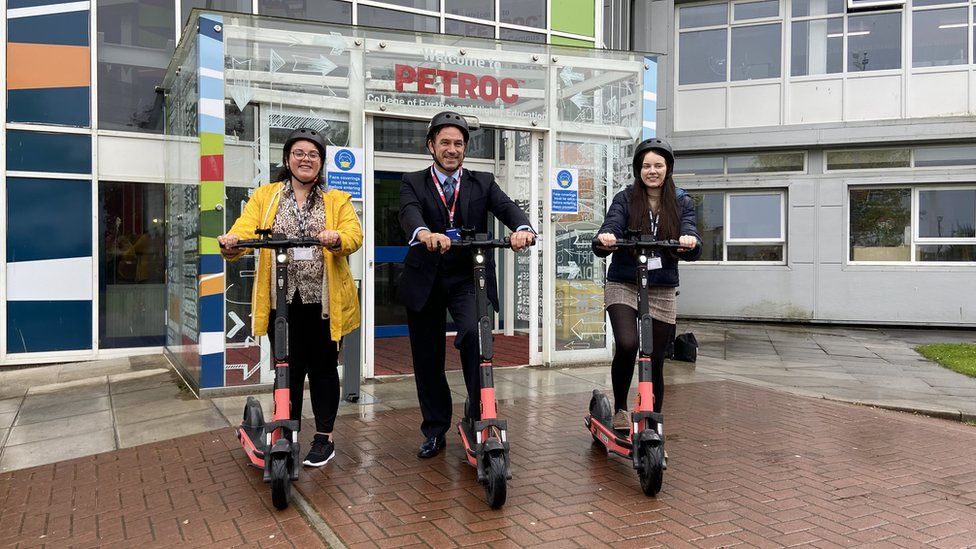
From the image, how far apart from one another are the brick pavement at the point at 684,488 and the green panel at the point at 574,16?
676 cm

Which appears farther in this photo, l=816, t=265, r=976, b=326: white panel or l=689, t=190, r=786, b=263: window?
l=689, t=190, r=786, b=263: window

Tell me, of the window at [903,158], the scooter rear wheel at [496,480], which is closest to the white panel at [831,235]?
the window at [903,158]

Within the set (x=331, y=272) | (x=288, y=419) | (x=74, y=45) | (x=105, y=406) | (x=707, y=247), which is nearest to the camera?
(x=288, y=419)

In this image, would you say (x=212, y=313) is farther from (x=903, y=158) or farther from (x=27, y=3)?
(x=903, y=158)

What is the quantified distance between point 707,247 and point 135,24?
11.1m

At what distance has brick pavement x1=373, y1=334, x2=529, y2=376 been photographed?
7.88 meters

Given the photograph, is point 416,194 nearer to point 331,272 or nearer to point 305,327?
point 331,272

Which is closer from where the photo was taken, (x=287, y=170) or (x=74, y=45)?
(x=287, y=170)

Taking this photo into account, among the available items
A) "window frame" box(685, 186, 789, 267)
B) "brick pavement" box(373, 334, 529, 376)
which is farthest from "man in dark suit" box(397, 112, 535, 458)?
"window frame" box(685, 186, 789, 267)

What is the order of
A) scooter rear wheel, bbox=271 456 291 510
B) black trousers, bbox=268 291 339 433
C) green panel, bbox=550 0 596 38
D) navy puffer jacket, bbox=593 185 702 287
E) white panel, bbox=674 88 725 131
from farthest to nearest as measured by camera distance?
white panel, bbox=674 88 725 131
green panel, bbox=550 0 596 38
navy puffer jacket, bbox=593 185 702 287
black trousers, bbox=268 291 339 433
scooter rear wheel, bbox=271 456 291 510

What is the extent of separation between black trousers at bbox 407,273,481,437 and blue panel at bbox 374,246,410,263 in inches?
233

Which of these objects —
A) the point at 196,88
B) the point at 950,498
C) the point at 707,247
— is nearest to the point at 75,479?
the point at 196,88

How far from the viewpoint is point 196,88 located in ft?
20.3

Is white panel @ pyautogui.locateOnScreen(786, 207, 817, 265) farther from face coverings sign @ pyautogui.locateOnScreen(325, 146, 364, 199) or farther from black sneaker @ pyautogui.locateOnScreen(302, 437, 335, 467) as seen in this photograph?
black sneaker @ pyautogui.locateOnScreen(302, 437, 335, 467)
